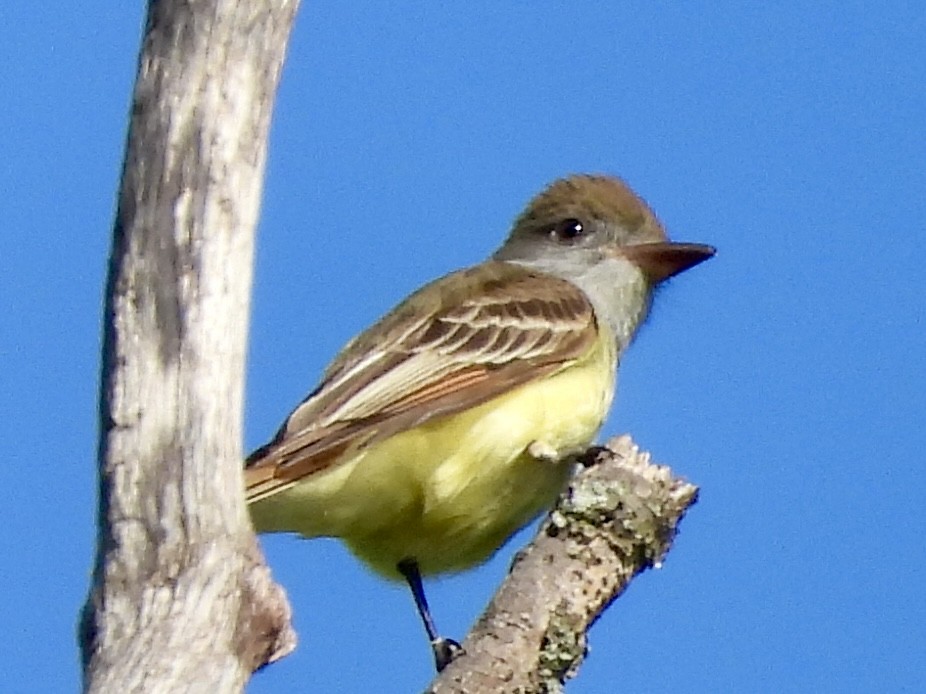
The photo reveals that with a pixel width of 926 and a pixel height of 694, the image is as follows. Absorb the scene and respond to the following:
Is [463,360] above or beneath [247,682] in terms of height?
above

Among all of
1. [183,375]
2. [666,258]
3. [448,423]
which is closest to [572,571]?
[183,375]

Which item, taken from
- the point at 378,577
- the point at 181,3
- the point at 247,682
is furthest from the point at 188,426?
the point at 378,577

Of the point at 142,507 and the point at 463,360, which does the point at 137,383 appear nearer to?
the point at 142,507

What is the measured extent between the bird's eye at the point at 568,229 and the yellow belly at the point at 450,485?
1471 millimetres

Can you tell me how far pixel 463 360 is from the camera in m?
7.09

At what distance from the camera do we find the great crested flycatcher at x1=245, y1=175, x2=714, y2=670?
637 centimetres

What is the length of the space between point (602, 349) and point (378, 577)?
1265 mm

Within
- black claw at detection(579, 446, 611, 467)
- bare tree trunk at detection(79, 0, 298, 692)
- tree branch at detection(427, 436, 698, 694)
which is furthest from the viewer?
black claw at detection(579, 446, 611, 467)

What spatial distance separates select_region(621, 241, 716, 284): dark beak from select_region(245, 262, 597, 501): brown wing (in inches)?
14.5

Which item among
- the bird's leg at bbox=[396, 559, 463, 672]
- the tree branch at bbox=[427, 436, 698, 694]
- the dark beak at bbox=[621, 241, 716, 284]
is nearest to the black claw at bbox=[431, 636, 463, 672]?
the bird's leg at bbox=[396, 559, 463, 672]

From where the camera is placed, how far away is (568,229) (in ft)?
27.5

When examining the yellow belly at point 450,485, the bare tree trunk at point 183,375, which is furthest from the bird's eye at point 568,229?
the bare tree trunk at point 183,375

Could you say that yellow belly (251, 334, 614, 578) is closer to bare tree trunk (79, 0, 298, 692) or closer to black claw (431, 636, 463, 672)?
black claw (431, 636, 463, 672)

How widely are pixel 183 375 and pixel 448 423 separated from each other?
2.85 m
